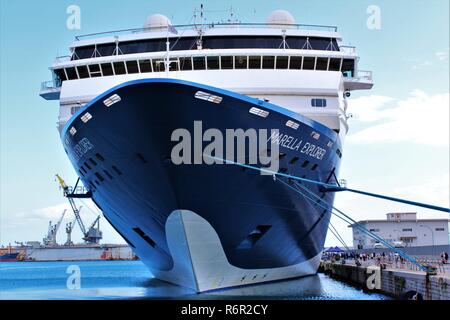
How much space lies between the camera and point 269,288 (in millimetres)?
19125

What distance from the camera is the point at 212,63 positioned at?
20.2 meters

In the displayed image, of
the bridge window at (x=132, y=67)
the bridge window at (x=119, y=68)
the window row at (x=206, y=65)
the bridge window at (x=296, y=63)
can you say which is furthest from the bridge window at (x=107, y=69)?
the bridge window at (x=296, y=63)

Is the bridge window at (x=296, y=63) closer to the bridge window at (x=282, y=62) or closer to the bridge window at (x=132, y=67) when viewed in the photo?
the bridge window at (x=282, y=62)

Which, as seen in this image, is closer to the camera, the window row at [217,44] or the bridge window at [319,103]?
the bridge window at [319,103]

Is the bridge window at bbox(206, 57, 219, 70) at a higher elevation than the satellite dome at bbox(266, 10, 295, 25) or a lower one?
lower

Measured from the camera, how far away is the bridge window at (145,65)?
2077 centimetres

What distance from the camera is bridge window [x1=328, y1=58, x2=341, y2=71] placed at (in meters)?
21.8

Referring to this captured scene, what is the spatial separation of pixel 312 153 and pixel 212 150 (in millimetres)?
4214

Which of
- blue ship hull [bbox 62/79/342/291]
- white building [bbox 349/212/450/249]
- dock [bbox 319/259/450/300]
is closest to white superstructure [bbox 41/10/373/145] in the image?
blue ship hull [bbox 62/79/342/291]

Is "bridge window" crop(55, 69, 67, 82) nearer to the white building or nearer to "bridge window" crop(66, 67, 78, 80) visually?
"bridge window" crop(66, 67, 78, 80)

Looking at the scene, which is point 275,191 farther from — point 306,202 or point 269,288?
point 269,288

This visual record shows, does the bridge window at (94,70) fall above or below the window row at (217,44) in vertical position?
below

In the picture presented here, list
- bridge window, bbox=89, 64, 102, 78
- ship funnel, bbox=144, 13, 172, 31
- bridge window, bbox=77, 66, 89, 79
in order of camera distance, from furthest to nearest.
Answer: ship funnel, bbox=144, 13, 172, 31
bridge window, bbox=77, 66, 89, 79
bridge window, bbox=89, 64, 102, 78
